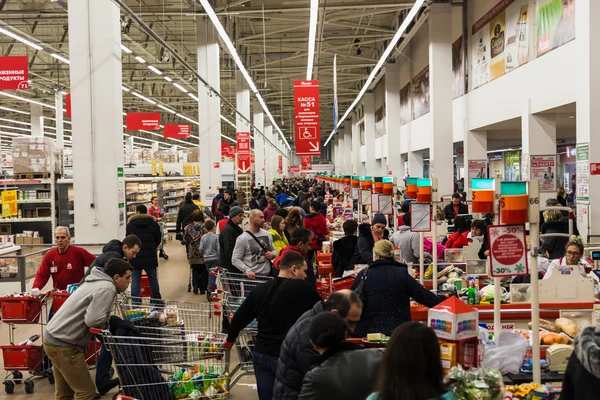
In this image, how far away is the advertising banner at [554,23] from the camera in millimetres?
11023

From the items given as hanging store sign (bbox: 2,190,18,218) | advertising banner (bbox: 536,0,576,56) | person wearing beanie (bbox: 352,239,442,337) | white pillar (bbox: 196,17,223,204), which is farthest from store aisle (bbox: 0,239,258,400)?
advertising banner (bbox: 536,0,576,56)

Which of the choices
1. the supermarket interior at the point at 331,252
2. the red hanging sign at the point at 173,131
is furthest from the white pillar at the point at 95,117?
the red hanging sign at the point at 173,131

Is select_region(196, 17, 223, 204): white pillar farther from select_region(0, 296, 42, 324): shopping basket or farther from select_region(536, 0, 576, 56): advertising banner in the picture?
select_region(0, 296, 42, 324): shopping basket

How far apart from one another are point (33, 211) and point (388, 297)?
11.6 meters

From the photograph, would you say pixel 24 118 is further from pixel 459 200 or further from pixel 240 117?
pixel 459 200

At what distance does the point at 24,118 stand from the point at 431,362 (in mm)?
48631

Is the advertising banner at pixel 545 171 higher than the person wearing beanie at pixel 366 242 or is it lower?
higher

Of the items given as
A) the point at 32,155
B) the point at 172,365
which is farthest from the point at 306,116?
the point at 172,365

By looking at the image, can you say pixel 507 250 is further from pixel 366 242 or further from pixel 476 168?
pixel 476 168

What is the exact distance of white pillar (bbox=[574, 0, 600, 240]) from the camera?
9.81m

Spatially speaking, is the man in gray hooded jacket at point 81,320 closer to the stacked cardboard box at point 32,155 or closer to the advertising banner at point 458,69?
the stacked cardboard box at point 32,155

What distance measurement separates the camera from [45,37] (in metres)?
25.2

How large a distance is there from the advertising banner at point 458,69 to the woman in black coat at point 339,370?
640 inches

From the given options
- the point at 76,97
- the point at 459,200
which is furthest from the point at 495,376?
the point at 459,200
